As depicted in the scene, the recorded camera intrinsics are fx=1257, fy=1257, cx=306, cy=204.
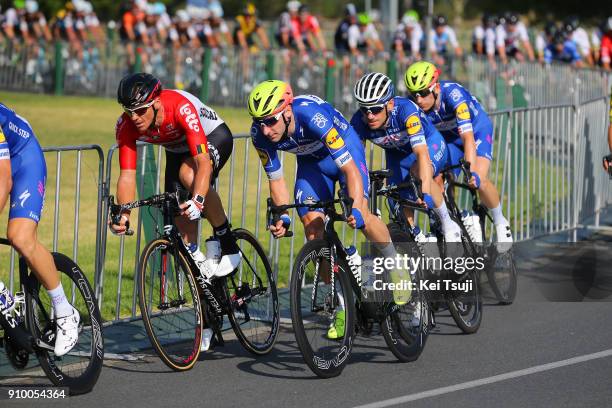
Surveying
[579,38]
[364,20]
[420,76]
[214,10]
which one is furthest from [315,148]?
[579,38]

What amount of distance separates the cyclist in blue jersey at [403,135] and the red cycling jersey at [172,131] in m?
1.28

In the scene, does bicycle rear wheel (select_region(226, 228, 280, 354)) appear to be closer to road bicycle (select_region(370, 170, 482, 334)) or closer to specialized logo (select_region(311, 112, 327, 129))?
road bicycle (select_region(370, 170, 482, 334))

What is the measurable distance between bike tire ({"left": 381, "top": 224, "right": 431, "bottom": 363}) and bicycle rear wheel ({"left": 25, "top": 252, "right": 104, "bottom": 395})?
6.00 ft

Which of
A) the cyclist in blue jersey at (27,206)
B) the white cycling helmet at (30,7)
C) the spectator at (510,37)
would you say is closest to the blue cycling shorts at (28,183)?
the cyclist in blue jersey at (27,206)

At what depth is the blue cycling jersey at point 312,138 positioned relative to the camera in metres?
8.02

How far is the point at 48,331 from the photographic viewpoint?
24.1ft

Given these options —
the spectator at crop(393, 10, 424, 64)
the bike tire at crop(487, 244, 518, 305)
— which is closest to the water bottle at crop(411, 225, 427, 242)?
the bike tire at crop(487, 244, 518, 305)

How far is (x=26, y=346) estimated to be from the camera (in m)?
7.16

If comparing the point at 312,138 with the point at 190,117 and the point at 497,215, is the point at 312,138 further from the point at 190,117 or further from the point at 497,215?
the point at 497,215

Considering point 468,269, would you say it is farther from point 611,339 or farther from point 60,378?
point 60,378

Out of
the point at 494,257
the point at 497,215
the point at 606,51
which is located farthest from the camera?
the point at 606,51

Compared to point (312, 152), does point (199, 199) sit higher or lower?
lower

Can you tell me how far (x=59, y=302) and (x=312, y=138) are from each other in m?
1.99

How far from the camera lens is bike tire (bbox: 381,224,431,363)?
810 cm
